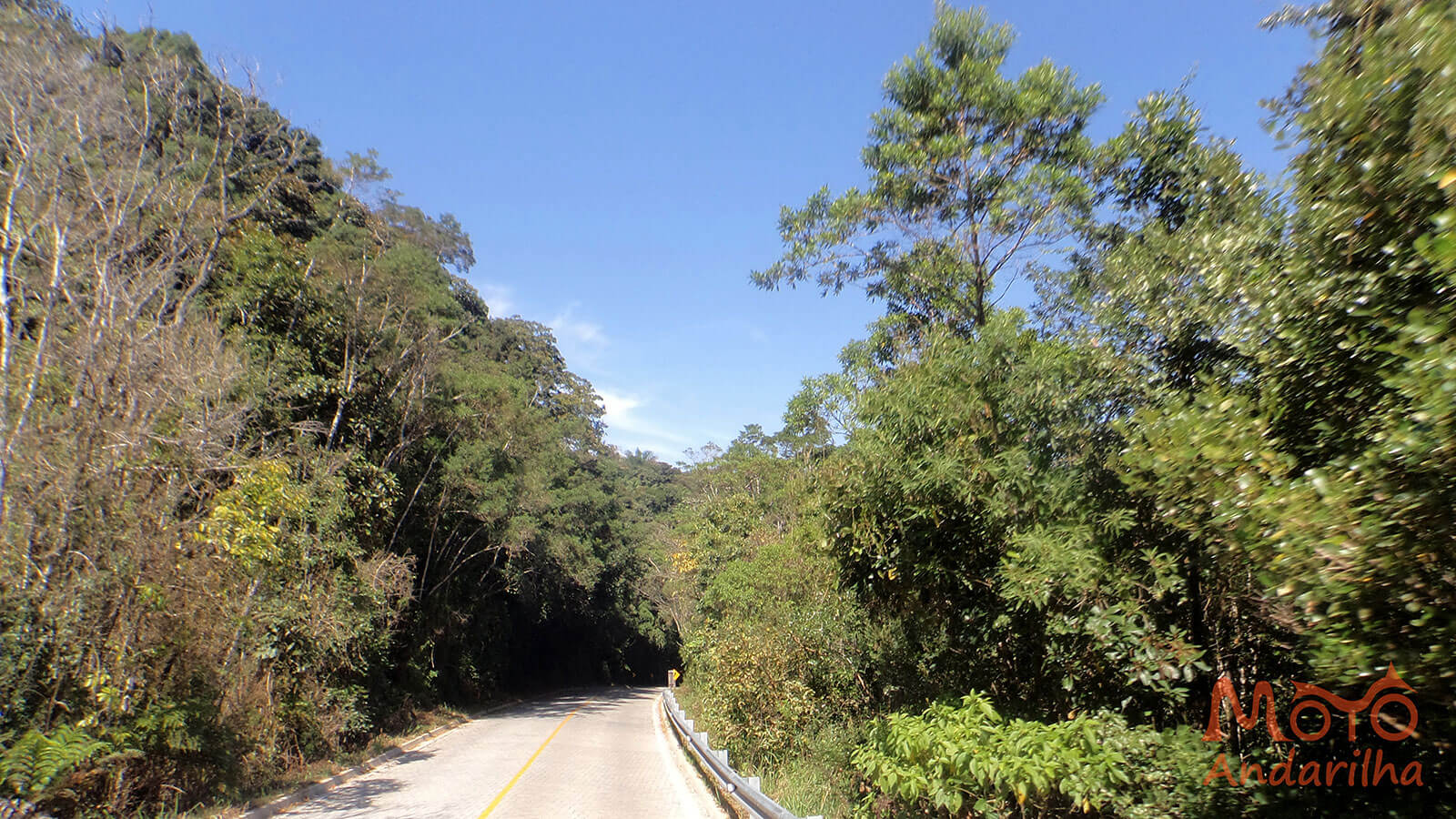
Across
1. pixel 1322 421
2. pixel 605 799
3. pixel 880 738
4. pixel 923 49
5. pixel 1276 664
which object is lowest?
pixel 605 799

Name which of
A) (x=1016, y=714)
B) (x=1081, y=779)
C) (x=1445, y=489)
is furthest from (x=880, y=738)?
(x=1445, y=489)

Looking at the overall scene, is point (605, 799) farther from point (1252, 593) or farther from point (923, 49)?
point (923, 49)

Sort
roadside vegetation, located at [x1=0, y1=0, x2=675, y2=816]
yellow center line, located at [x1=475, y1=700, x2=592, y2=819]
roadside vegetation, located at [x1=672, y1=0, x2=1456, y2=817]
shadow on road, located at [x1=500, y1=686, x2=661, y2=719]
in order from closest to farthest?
roadside vegetation, located at [x1=672, y1=0, x2=1456, y2=817] → roadside vegetation, located at [x1=0, y1=0, x2=675, y2=816] → yellow center line, located at [x1=475, y1=700, x2=592, y2=819] → shadow on road, located at [x1=500, y1=686, x2=661, y2=719]

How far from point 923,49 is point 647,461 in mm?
88135

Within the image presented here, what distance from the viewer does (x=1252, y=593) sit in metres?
4.83

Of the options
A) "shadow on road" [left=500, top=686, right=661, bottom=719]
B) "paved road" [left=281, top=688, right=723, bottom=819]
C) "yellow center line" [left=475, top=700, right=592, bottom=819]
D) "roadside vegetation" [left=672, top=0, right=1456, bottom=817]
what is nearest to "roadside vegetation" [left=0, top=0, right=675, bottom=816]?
"paved road" [left=281, top=688, right=723, bottom=819]

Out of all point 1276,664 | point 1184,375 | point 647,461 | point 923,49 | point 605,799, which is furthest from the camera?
point 647,461

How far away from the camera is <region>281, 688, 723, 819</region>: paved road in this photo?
1037 centimetres

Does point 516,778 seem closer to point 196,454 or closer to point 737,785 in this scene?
point 737,785

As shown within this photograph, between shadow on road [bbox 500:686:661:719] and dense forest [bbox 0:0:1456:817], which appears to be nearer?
dense forest [bbox 0:0:1456:817]

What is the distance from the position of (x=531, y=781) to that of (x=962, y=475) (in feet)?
31.5

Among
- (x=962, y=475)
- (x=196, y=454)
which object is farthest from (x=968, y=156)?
(x=196, y=454)

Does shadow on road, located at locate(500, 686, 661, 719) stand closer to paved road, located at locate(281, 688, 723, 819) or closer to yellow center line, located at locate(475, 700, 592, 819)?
yellow center line, located at locate(475, 700, 592, 819)

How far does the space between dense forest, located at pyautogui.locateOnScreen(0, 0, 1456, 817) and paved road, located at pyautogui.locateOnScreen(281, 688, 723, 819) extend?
1.31 meters
